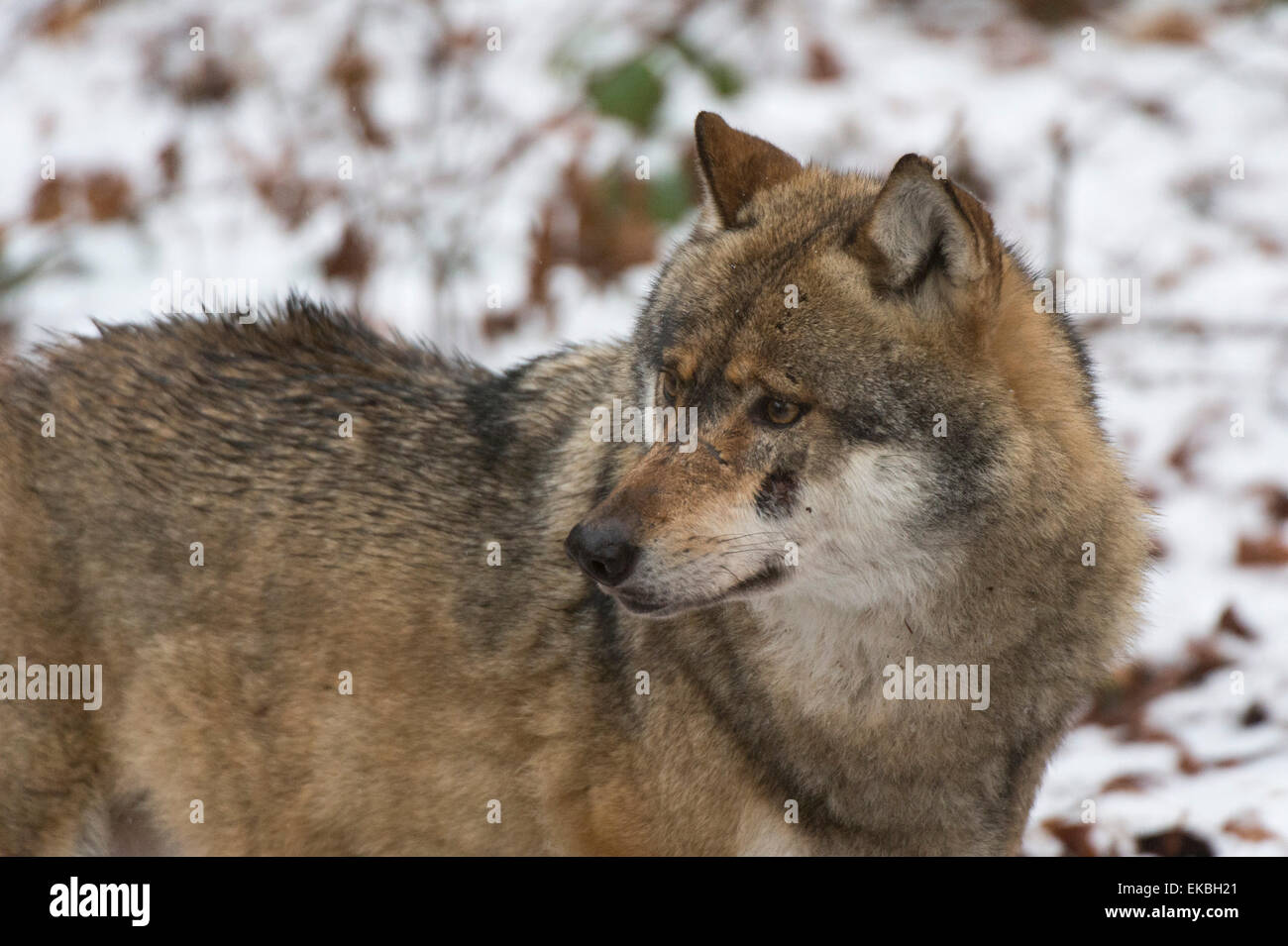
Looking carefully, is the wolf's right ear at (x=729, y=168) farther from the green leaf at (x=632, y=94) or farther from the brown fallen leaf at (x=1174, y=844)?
the brown fallen leaf at (x=1174, y=844)

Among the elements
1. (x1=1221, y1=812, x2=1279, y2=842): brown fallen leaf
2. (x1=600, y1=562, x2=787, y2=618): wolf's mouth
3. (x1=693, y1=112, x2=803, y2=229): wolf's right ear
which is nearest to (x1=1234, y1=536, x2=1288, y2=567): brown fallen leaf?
(x1=1221, y1=812, x2=1279, y2=842): brown fallen leaf

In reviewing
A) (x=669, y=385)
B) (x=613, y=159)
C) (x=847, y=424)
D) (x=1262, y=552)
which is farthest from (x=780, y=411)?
(x=613, y=159)

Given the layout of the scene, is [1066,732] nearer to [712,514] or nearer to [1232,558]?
[712,514]

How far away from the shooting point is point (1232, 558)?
7.06 m

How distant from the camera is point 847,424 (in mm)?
3750

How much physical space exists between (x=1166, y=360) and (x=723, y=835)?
5370mm

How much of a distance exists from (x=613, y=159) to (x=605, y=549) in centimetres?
567

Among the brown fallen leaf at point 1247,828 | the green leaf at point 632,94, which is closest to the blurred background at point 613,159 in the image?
the green leaf at point 632,94

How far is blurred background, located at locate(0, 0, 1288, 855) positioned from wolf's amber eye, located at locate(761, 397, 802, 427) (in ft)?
10.5

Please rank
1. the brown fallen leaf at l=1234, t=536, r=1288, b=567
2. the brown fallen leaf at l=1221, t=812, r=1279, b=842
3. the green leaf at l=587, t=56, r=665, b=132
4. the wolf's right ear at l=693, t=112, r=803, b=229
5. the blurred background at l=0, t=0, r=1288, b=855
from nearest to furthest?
the wolf's right ear at l=693, t=112, r=803, b=229
the brown fallen leaf at l=1221, t=812, r=1279, b=842
the green leaf at l=587, t=56, r=665, b=132
the brown fallen leaf at l=1234, t=536, r=1288, b=567
the blurred background at l=0, t=0, r=1288, b=855

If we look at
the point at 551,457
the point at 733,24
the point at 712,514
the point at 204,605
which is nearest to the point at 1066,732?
the point at 712,514

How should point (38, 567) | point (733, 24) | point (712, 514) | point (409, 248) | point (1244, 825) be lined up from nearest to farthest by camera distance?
point (712, 514) → point (38, 567) → point (1244, 825) → point (409, 248) → point (733, 24)

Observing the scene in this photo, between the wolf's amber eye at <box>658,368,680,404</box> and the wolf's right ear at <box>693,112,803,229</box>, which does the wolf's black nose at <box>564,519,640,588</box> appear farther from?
the wolf's right ear at <box>693,112,803,229</box>

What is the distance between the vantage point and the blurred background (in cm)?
801
